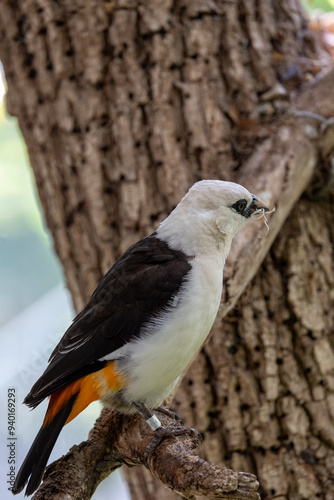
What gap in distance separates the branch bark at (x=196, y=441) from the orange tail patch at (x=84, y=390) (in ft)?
0.47

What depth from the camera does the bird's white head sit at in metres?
2.38

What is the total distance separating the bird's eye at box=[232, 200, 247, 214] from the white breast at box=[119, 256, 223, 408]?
325 mm

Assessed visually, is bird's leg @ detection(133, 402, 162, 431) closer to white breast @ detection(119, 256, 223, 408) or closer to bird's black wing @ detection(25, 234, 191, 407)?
white breast @ detection(119, 256, 223, 408)

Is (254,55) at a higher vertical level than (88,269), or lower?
higher

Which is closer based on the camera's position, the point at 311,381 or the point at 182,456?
the point at 182,456

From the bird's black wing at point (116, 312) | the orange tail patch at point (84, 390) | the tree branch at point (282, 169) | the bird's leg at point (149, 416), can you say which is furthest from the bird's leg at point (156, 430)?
the tree branch at point (282, 169)

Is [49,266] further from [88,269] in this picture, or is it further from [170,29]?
[170,29]

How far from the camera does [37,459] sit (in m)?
1.99

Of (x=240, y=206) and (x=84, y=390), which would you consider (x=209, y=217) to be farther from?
(x=84, y=390)

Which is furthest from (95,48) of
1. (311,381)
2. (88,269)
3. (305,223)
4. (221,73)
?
(311,381)

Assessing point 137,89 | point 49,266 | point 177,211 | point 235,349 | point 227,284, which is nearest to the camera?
point 177,211

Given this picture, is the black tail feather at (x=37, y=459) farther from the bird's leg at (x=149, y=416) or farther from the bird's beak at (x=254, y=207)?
the bird's beak at (x=254, y=207)

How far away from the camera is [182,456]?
1877 millimetres

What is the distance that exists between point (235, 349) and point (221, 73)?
5.12 feet
